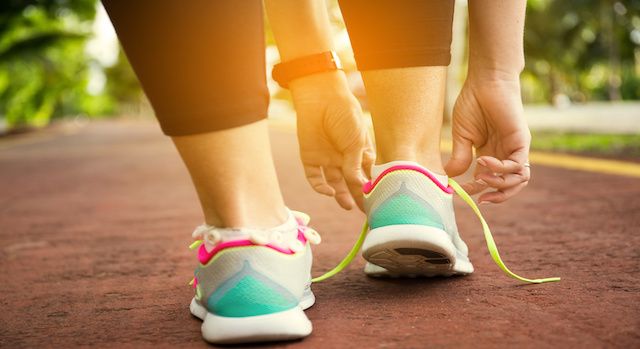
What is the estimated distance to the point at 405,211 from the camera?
1310 millimetres

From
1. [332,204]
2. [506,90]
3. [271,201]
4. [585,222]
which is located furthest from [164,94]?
[332,204]

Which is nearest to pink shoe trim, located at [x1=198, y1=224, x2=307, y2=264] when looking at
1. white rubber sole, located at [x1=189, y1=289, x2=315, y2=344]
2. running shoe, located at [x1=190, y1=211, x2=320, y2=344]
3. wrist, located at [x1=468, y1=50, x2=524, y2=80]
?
running shoe, located at [x1=190, y1=211, x2=320, y2=344]

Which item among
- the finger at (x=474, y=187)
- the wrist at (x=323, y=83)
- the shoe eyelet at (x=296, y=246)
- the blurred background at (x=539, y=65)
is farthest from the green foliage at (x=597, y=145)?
the shoe eyelet at (x=296, y=246)

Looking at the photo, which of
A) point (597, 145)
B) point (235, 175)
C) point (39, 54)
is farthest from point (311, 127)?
point (39, 54)

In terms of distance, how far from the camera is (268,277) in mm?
1127

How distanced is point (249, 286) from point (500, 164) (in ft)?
1.94

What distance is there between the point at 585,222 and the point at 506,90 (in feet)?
3.01

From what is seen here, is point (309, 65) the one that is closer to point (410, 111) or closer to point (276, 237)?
point (410, 111)

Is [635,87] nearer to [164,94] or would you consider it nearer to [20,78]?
[20,78]

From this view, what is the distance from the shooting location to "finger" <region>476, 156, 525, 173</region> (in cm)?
137

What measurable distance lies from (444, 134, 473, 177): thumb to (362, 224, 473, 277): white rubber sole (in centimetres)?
21

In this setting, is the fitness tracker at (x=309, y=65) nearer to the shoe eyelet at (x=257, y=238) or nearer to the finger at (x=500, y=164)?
the finger at (x=500, y=164)

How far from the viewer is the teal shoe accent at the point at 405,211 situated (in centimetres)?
130

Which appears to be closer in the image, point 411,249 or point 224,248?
point 224,248
